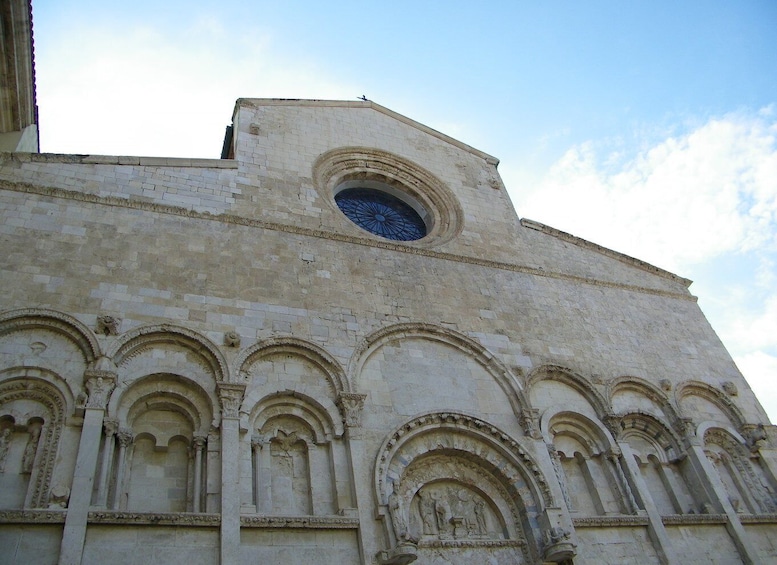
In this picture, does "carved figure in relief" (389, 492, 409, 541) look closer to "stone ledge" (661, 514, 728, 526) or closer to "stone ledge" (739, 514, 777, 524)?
"stone ledge" (661, 514, 728, 526)

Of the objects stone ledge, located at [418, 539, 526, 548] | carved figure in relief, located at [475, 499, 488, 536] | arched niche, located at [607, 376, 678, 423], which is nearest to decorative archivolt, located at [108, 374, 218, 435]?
stone ledge, located at [418, 539, 526, 548]

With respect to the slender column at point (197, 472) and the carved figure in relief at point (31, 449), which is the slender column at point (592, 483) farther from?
the carved figure in relief at point (31, 449)

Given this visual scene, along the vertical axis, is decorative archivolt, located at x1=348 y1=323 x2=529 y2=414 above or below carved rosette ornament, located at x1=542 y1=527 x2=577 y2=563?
above

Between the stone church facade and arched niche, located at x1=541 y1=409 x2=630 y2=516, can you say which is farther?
arched niche, located at x1=541 y1=409 x2=630 y2=516

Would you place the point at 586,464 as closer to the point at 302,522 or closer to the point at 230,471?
the point at 302,522

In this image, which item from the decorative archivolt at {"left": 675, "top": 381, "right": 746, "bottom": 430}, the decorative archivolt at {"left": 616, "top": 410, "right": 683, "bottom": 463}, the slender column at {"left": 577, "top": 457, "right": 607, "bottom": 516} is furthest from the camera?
the decorative archivolt at {"left": 675, "top": 381, "right": 746, "bottom": 430}

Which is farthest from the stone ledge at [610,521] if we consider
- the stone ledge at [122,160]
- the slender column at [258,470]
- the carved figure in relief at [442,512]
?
the stone ledge at [122,160]

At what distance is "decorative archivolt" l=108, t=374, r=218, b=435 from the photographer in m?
6.71

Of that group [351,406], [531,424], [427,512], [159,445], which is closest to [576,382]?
[531,424]

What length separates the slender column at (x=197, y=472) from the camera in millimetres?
6271

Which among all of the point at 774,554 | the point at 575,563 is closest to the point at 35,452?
the point at 575,563

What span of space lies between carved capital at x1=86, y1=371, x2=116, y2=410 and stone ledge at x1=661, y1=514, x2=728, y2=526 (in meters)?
7.05

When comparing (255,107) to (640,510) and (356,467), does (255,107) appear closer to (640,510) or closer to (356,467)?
(356,467)

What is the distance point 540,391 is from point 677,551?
2624mm
